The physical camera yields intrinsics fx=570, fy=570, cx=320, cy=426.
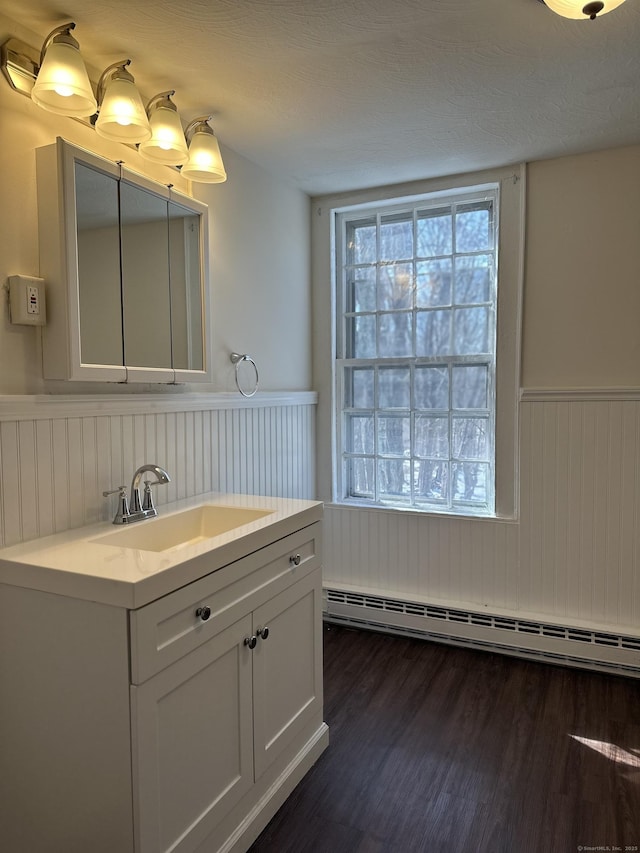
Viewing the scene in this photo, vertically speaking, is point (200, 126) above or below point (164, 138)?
above

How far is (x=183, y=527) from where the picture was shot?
6.38 feet

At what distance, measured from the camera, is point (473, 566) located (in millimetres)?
2908

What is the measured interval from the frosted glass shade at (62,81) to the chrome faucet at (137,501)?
1066 millimetres

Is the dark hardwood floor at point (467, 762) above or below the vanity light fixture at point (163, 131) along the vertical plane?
below

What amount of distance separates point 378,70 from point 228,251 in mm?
945

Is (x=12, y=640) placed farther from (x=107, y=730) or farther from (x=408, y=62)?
(x=408, y=62)

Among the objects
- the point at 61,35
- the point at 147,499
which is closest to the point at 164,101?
the point at 61,35

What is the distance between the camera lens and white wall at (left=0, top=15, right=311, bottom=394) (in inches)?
61.0

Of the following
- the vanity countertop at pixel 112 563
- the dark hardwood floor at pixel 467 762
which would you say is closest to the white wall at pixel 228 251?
the vanity countertop at pixel 112 563

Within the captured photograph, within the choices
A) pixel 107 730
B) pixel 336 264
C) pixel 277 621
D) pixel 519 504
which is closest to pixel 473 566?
pixel 519 504

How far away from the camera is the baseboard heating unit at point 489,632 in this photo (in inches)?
102

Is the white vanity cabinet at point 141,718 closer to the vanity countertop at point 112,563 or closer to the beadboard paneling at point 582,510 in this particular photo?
the vanity countertop at point 112,563

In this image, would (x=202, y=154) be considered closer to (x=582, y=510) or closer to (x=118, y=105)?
(x=118, y=105)

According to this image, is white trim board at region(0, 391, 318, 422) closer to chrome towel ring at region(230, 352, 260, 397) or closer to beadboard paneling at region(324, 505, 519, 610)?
chrome towel ring at region(230, 352, 260, 397)
